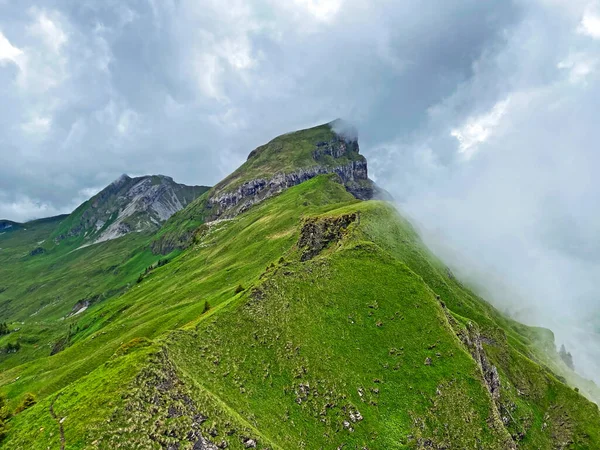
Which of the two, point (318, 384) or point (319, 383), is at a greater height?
point (319, 383)

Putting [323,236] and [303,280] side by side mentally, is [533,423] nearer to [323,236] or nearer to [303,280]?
[303,280]

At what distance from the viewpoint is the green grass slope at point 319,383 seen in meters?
46.7

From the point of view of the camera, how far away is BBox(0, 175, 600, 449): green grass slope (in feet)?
153

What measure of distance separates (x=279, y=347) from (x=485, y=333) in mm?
88683

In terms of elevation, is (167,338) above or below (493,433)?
above

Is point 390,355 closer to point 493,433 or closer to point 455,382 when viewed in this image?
point 455,382

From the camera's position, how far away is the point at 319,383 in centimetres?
6875

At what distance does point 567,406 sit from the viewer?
105 meters

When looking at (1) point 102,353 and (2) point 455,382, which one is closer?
(2) point 455,382

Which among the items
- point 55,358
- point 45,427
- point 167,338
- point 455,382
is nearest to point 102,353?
point 55,358

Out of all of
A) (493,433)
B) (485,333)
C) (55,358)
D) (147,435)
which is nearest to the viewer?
(147,435)

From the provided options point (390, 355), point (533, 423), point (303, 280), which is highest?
point (303, 280)

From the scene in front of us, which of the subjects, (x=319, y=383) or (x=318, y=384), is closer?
(x=318, y=384)

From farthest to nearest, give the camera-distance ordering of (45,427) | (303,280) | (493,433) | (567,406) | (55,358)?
1. (55,358)
2. (567,406)
3. (303,280)
4. (493,433)
5. (45,427)
